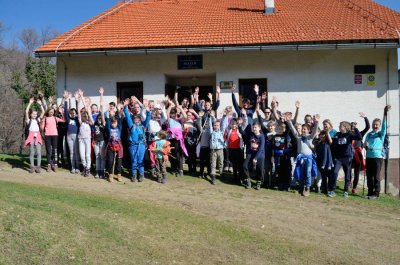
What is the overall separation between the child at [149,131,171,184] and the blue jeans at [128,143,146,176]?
30 cm

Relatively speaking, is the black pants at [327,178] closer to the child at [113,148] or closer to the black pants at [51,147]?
the child at [113,148]

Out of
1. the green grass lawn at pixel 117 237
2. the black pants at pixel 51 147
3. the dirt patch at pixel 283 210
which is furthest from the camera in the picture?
the black pants at pixel 51 147

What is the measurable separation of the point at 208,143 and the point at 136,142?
1.79m

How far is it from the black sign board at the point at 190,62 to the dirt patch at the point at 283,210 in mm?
4409

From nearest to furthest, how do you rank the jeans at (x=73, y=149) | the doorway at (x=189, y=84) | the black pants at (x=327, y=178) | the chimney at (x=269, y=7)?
the black pants at (x=327, y=178)
the jeans at (x=73, y=149)
the doorway at (x=189, y=84)
the chimney at (x=269, y=7)

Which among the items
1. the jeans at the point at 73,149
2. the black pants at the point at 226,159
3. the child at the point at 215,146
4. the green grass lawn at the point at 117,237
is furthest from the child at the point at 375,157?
the jeans at the point at 73,149

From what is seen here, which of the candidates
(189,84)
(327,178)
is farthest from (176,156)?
(189,84)

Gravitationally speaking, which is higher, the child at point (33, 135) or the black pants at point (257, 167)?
the child at point (33, 135)

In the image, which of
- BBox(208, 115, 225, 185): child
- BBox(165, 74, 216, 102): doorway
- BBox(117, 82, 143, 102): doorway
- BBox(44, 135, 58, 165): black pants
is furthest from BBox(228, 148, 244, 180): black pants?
BBox(117, 82, 143, 102): doorway

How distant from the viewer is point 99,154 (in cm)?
971

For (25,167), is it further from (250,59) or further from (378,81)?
(378,81)

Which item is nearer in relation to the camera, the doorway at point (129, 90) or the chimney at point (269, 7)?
the doorway at point (129, 90)

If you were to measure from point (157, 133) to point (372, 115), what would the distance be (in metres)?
6.74

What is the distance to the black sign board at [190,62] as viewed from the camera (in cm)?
1284
